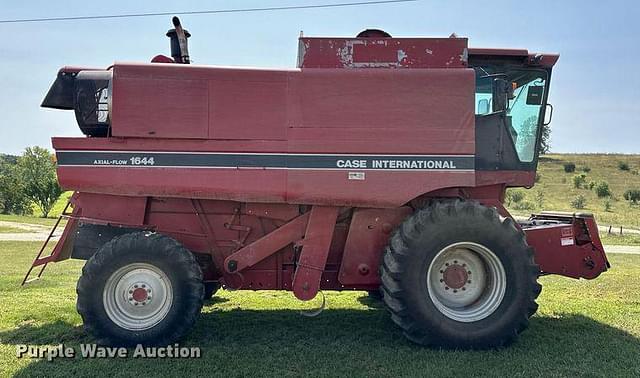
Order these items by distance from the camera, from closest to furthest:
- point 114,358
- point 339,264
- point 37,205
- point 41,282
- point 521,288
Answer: point 114,358 → point 521,288 → point 339,264 → point 41,282 → point 37,205

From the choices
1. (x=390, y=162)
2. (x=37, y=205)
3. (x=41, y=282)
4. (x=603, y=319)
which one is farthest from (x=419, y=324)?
(x=37, y=205)

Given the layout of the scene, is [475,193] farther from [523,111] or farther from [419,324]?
[419,324]

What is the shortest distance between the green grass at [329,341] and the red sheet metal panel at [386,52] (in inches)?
115

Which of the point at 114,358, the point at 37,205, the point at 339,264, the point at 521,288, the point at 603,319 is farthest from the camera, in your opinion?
the point at 37,205

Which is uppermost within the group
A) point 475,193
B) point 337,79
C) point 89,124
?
point 337,79

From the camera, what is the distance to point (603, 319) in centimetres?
645

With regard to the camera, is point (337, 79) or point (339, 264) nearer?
point (337, 79)

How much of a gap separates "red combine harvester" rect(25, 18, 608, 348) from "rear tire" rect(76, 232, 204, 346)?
14 mm

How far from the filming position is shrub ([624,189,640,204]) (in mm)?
42219

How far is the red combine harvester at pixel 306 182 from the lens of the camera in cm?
527

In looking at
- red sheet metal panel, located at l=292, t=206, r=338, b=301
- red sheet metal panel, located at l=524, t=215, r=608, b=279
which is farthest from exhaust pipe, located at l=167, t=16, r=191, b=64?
red sheet metal panel, located at l=524, t=215, r=608, b=279

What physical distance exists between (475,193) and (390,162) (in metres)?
1.28

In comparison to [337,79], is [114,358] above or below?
below

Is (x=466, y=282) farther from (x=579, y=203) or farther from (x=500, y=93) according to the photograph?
(x=579, y=203)
